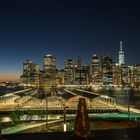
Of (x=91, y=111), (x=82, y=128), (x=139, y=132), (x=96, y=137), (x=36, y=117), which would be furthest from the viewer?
(x=91, y=111)

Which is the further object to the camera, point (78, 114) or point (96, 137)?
point (96, 137)

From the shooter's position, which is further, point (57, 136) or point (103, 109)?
point (103, 109)

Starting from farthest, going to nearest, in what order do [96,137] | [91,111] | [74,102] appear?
[74,102] < [91,111] < [96,137]

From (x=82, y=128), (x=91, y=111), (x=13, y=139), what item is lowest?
(x=91, y=111)

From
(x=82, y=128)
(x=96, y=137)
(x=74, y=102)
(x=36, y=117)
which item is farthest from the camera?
(x=74, y=102)

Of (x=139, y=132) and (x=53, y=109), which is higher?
(x=139, y=132)

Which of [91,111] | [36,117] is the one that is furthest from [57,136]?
[91,111]

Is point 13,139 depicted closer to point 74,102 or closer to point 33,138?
point 33,138

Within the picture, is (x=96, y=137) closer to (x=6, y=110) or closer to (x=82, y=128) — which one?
(x=82, y=128)

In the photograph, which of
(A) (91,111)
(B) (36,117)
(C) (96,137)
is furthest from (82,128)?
(A) (91,111)
